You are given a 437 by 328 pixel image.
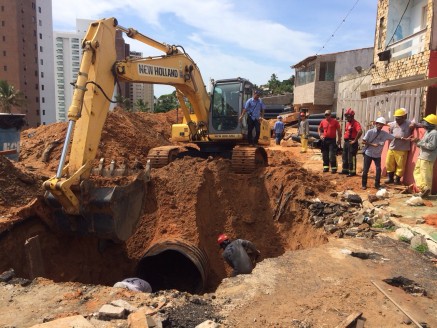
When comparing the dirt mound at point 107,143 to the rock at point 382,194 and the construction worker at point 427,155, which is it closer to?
the rock at point 382,194

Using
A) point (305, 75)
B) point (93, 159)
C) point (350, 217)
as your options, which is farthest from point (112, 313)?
point (305, 75)

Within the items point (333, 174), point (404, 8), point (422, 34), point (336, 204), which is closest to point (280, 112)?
point (404, 8)

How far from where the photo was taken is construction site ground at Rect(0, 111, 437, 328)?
11.3 ft

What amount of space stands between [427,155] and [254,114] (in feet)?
12.2

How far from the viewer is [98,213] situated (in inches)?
190

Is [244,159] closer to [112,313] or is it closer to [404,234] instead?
[404,234]

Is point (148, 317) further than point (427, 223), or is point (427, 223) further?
point (427, 223)

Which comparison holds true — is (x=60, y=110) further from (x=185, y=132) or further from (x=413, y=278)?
(x=413, y=278)

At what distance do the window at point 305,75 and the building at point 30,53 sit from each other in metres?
34.3

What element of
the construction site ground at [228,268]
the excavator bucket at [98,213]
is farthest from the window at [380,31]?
the excavator bucket at [98,213]

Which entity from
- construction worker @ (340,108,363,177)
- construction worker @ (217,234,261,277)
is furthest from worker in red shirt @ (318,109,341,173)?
construction worker @ (217,234,261,277)

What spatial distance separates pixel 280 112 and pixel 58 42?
62167mm

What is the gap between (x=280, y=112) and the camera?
33250 mm

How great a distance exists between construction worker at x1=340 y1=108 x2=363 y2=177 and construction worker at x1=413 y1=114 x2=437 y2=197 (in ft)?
6.56
